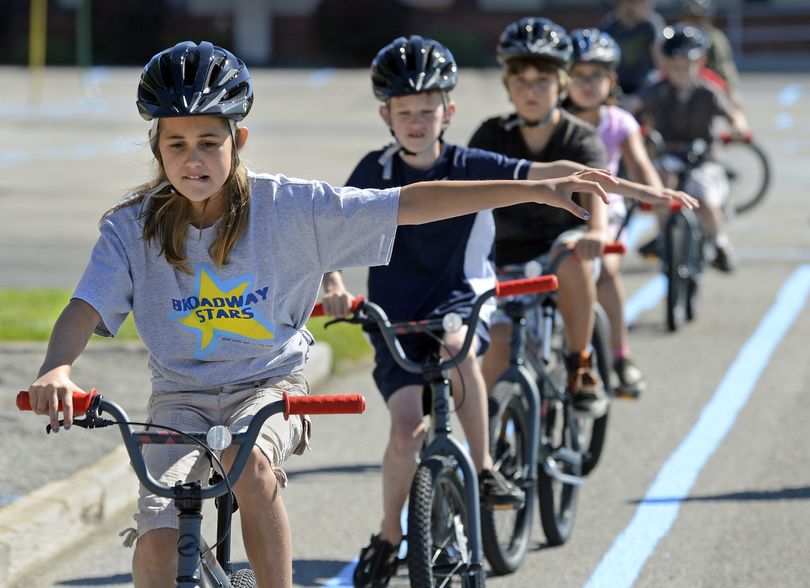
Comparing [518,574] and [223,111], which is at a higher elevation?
[223,111]

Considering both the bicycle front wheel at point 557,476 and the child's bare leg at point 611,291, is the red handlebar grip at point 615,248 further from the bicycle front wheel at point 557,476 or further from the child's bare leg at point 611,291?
the child's bare leg at point 611,291

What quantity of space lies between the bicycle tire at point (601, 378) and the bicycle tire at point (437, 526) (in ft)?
6.32

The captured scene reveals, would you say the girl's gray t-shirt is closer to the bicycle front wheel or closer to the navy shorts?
the navy shorts

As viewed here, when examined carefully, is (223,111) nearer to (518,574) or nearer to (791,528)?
(518,574)

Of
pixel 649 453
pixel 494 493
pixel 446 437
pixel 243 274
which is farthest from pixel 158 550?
pixel 649 453

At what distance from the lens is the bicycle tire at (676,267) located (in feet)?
33.5

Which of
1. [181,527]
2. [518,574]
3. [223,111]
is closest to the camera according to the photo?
[181,527]

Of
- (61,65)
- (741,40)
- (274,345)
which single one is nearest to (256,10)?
(61,65)

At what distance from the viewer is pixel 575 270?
20.7 feet

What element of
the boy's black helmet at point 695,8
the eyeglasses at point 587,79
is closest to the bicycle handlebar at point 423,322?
the eyeglasses at point 587,79

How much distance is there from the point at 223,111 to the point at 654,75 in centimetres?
900

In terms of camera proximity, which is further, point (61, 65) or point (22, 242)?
point (61, 65)

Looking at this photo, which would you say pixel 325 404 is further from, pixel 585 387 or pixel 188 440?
pixel 585 387

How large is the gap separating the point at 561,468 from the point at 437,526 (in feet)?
5.30
